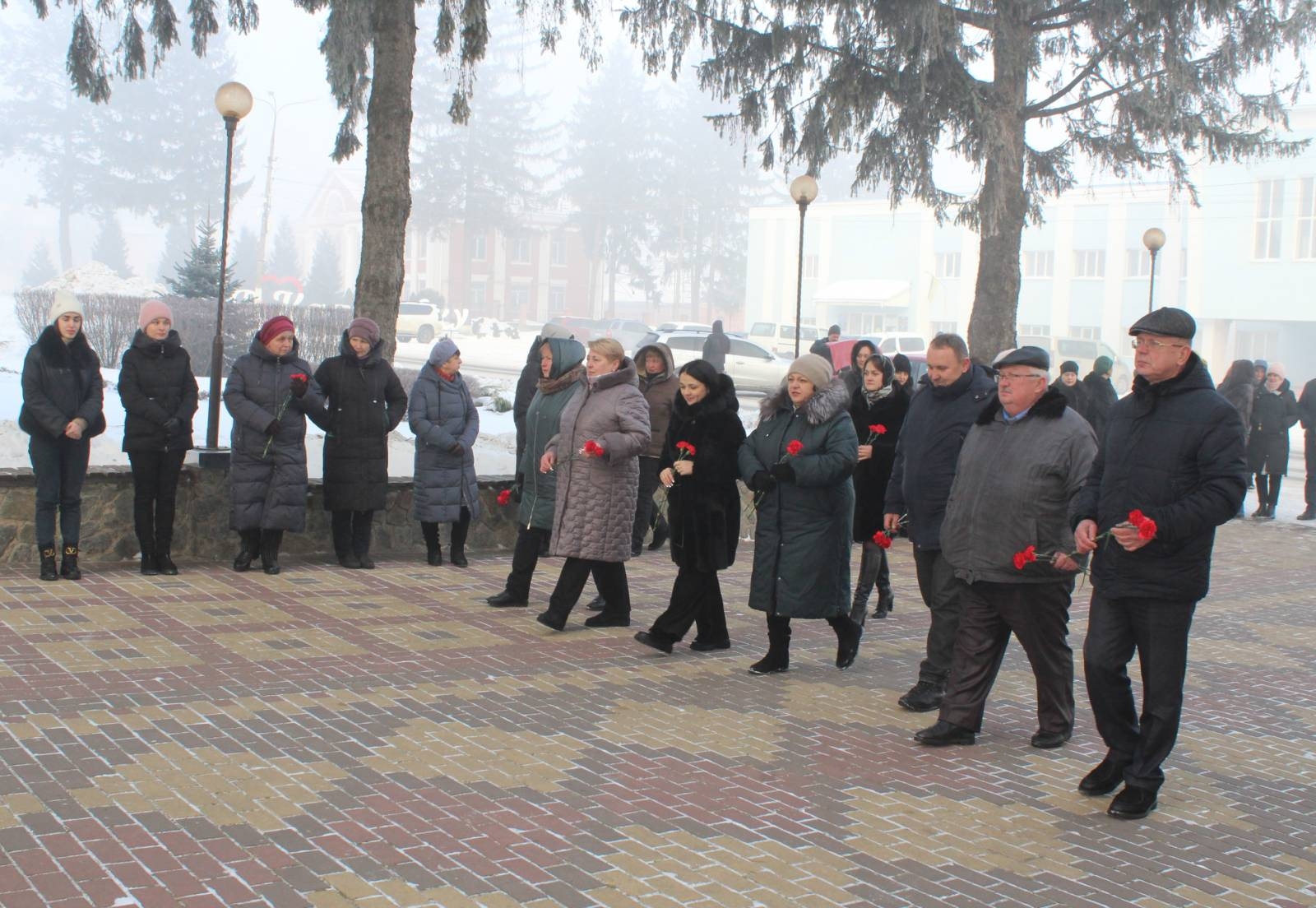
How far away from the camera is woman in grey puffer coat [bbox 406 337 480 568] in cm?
1058

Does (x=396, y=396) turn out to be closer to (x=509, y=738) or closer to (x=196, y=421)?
(x=509, y=738)

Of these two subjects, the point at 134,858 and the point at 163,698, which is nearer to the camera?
the point at 134,858

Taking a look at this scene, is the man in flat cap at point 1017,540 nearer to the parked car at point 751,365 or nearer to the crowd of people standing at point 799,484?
the crowd of people standing at point 799,484

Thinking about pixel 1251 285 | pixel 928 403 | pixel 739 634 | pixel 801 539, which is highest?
pixel 1251 285

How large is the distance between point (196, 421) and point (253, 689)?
1004 cm

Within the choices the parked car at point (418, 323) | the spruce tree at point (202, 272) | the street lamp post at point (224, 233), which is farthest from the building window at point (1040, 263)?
the street lamp post at point (224, 233)

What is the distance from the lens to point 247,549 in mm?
10156

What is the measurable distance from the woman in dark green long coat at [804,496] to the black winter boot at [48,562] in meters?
4.77

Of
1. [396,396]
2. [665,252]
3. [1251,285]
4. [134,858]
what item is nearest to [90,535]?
[396,396]

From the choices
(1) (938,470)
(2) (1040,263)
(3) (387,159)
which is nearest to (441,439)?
(3) (387,159)

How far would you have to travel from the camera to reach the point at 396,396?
10.7m

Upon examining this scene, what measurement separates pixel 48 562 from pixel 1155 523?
7168 mm

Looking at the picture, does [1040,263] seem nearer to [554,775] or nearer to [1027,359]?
[1027,359]

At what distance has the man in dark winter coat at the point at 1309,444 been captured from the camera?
17609 millimetres
